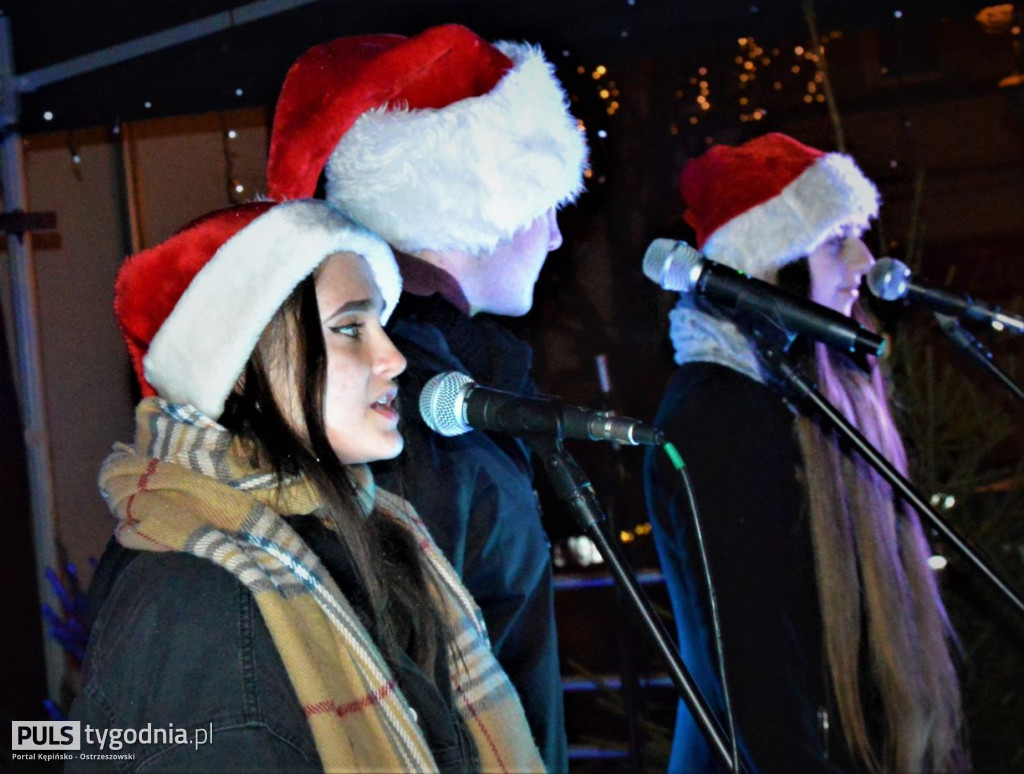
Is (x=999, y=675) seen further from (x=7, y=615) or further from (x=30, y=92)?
(x=30, y=92)

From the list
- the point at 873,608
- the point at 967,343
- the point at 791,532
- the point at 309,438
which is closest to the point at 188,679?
the point at 309,438

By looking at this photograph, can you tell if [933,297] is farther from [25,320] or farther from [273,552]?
[25,320]

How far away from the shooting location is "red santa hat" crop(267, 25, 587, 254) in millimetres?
1902

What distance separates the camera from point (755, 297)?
1.74 m

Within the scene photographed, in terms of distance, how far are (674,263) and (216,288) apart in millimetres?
774

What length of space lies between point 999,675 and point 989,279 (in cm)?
101

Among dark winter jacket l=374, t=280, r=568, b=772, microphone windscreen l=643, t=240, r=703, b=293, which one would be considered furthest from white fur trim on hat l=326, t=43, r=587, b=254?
microphone windscreen l=643, t=240, r=703, b=293

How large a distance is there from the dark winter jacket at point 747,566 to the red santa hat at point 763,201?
0.29 m

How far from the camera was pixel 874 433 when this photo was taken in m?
2.48

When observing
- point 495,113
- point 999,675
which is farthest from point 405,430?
point 999,675

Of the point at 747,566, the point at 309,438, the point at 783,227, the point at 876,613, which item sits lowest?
the point at 876,613

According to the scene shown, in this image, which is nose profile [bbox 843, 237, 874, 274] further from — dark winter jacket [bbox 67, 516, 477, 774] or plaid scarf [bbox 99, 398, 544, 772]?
dark winter jacket [bbox 67, 516, 477, 774]

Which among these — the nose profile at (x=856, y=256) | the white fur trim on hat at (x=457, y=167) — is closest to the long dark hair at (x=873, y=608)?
the nose profile at (x=856, y=256)

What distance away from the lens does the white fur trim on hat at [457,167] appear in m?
1.91
